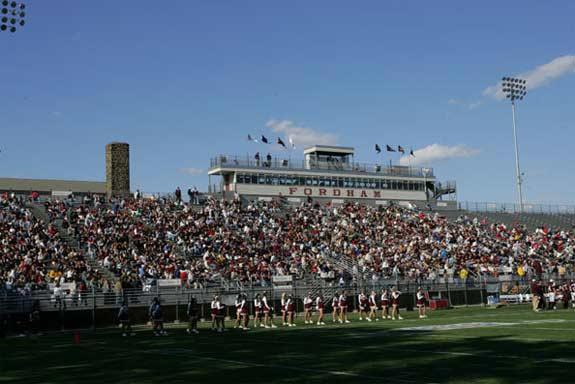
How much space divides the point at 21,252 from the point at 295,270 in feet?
49.5

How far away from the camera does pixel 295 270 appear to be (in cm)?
4184

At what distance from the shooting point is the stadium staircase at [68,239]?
3684 cm

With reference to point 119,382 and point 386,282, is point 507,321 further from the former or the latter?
point 119,382

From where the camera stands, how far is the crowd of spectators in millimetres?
37094

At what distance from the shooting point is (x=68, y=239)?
39.8 metres

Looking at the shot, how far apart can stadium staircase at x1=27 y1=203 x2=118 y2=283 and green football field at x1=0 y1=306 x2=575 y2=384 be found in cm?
1004

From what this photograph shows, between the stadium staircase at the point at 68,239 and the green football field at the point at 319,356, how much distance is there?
1004 cm

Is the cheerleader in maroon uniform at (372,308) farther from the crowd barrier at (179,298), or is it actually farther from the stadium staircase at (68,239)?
the stadium staircase at (68,239)

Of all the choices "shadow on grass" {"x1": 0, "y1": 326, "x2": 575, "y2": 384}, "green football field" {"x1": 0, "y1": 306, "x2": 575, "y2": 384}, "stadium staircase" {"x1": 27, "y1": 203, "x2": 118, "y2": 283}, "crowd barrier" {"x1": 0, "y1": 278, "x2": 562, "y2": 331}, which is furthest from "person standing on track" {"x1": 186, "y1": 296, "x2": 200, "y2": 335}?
"stadium staircase" {"x1": 27, "y1": 203, "x2": 118, "y2": 283}

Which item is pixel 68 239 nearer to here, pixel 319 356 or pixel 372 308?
pixel 372 308

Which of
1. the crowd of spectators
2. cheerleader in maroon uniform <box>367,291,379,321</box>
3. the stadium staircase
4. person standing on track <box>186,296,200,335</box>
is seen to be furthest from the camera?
the crowd of spectators

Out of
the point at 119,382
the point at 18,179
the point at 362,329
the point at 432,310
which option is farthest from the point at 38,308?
the point at 18,179

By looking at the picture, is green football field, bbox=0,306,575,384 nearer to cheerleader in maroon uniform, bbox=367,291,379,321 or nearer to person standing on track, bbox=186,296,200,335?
person standing on track, bbox=186,296,200,335

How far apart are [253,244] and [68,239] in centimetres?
1114
